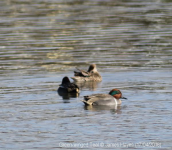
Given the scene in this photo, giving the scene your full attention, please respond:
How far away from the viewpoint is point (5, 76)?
25.6 metres

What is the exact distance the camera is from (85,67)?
28.3 m

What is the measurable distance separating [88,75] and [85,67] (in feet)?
7.13

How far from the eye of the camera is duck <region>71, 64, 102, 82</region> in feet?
82.7

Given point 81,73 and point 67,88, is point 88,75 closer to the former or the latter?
point 81,73

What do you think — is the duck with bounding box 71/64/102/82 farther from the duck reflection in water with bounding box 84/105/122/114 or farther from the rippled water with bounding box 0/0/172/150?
the duck reflection in water with bounding box 84/105/122/114

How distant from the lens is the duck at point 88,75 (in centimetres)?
2520

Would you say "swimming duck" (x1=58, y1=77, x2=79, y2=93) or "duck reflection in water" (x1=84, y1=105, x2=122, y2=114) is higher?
"swimming duck" (x1=58, y1=77, x2=79, y2=93)

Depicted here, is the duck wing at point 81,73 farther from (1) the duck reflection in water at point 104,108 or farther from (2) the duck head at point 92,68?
(1) the duck reflection in water at point 104,108

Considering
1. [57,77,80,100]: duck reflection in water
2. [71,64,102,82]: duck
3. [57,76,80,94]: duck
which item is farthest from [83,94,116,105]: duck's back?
[71,64,102,82]: duck

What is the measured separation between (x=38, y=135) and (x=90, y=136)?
4.55 ft

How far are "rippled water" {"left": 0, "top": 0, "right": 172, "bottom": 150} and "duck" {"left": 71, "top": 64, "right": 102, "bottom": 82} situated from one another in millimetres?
407

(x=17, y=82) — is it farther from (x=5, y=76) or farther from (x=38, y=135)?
(x=38, y=135)

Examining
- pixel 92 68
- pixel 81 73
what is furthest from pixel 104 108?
pixel 92 68

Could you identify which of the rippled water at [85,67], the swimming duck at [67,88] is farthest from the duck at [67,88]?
the rippled water at [85,67]
